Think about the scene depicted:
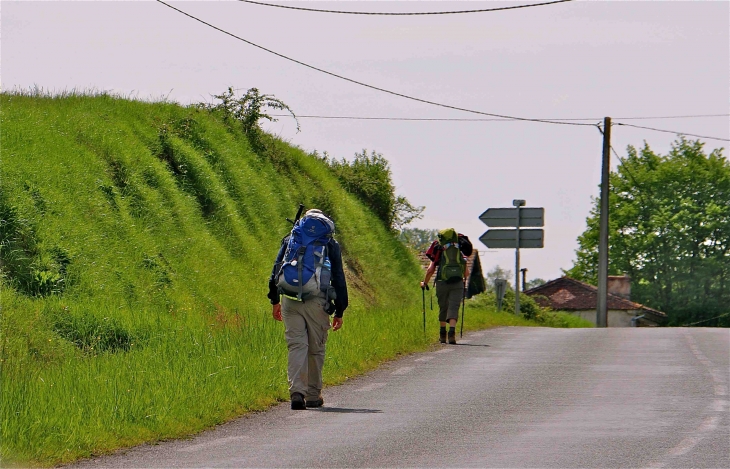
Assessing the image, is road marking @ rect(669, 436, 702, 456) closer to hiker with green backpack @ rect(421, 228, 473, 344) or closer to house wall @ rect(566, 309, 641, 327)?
hiker with green backpack @ rect(421, 228, 473, 344)

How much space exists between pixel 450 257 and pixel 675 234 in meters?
62.5

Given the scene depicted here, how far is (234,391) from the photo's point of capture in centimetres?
1141

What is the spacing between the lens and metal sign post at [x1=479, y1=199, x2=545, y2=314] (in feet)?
102

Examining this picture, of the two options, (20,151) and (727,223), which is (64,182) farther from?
(727,223)

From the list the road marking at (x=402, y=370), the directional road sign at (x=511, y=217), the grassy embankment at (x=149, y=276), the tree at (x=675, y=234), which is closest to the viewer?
the grassy embankment at (x=149, y=276)

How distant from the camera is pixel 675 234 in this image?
78.4 meters

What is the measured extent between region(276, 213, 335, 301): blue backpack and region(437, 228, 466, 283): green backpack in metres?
7.63

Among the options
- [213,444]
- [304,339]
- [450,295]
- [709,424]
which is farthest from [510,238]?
[213,444]

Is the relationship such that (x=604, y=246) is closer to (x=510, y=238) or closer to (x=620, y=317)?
(x=510, y=238)

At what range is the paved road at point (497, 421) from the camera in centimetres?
845

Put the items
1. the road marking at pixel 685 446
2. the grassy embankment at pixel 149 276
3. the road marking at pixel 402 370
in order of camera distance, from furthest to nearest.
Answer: the road marking at pixel 402 370 → the grassy embankment at pixel 149 276 → the road marking at pixel 685 446

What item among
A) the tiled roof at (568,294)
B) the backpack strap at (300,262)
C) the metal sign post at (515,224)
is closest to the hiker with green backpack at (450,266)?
the backpack strap at (300,262)

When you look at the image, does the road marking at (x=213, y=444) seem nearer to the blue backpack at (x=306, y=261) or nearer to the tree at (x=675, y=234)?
the blue backpack at (x=306, y=261)

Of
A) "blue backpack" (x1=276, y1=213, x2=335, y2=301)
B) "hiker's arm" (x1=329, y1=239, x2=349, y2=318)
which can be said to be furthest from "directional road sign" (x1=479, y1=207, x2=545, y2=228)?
"blue backpack" (x1=276, y1=213, x2=335, y2=301)
